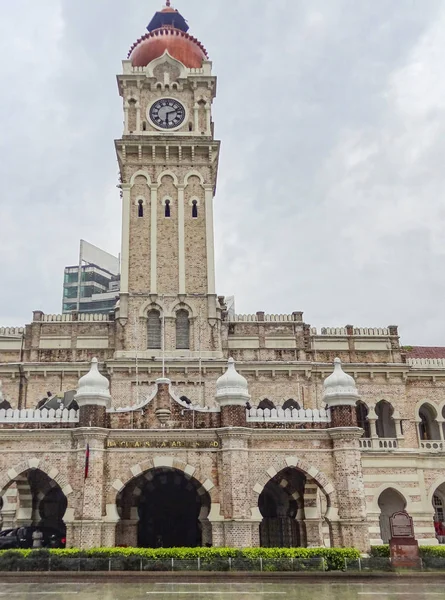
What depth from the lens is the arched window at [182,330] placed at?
36.6m

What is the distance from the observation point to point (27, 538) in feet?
78.0

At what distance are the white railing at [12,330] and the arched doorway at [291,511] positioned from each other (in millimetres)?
18224

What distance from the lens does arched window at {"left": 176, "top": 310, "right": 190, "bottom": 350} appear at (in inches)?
1441

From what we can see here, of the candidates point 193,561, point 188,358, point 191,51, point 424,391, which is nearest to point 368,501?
point 424,391

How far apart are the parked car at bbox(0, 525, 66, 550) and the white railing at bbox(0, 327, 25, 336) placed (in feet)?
51.2

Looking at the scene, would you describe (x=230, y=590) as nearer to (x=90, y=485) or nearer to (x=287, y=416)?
(x=90, y=485)

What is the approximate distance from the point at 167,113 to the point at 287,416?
25908 millimetres

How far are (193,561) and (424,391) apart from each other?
2332 cm

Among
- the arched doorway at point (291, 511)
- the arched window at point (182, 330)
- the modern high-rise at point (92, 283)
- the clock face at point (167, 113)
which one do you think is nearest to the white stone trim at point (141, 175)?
the clock face at point (167, 113)

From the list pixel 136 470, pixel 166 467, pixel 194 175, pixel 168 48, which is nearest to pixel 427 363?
pixel 194 175

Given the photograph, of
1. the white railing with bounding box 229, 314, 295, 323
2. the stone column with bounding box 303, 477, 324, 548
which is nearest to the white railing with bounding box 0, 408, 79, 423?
the stone column with bounding box 303, 477, 324, 548

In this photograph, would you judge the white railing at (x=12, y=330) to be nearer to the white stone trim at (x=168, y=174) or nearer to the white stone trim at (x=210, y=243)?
the white stone trim at (x=210, y=243)

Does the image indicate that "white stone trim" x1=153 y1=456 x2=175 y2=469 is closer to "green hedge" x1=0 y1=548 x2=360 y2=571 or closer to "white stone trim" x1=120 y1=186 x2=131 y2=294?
"green hedge" x1=0 y1=548 x2=360 y2=571

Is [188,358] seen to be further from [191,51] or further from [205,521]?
[191,51]
